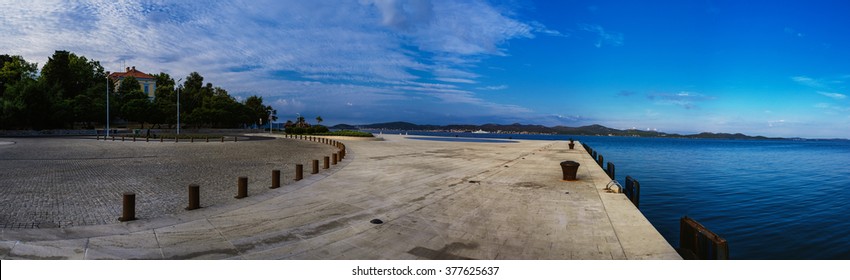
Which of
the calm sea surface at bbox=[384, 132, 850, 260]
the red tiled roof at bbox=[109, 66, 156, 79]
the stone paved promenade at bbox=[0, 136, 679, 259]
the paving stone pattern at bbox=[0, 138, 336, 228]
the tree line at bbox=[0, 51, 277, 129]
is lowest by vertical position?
the calm sea surface at bbox=[384, 132, 850, 260]

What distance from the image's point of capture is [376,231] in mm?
7074

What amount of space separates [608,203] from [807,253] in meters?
4.64

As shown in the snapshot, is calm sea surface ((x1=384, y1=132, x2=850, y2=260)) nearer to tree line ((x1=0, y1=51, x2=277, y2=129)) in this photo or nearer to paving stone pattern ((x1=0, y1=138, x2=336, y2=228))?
paving stone pattern ((x1=0, y1=138, x2=336, y2=228))

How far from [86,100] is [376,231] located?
7206cm

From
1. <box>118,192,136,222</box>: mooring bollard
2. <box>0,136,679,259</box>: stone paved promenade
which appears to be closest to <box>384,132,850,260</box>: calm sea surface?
<box>0,136,679,259</box>: stone paved promenade

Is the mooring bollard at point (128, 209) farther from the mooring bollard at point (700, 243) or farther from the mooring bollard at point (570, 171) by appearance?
the mooring bollard at point (570, 171)

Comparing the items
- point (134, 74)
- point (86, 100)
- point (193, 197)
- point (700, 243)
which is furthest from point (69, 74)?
point (700, 243)

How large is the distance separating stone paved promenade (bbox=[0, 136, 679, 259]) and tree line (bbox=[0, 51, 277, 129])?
42.8 meters

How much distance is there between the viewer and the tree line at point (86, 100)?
48719mm

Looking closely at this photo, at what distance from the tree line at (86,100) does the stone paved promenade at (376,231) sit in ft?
140

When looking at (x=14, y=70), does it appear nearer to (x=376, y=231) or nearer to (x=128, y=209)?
(x=128, y=209)

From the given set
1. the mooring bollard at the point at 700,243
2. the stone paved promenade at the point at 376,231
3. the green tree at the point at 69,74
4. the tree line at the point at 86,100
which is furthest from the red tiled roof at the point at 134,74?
the mooring bollard at the point at 700,243

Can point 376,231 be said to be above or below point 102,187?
above

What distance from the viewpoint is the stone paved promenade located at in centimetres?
595
